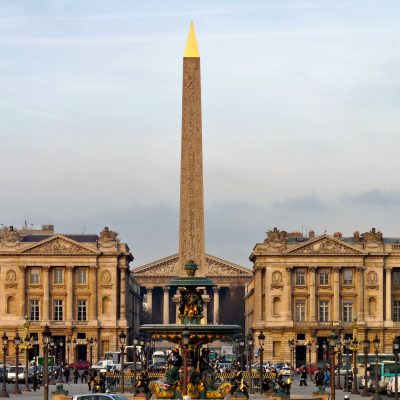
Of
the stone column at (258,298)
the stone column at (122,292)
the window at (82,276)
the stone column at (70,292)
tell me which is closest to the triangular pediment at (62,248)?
the stone column at (70,292)

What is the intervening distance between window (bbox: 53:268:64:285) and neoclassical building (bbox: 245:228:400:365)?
16.0m

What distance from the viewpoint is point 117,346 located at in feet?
470

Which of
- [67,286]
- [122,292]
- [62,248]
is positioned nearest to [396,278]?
[122,292]

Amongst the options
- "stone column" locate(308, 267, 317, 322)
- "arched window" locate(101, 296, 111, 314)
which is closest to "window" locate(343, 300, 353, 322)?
"stone column" locate(308, 267, 317, 322)

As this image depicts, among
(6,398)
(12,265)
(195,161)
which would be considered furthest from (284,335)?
(6,398)

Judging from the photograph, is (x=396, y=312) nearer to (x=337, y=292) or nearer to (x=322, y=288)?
(x=337, y=292)

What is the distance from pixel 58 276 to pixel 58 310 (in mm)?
2765

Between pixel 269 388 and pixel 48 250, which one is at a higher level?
pixel 48 250

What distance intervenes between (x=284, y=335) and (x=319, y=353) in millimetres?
3141

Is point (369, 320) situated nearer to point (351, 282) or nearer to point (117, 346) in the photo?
point (351, 282)

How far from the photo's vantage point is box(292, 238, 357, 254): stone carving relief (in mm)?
141875

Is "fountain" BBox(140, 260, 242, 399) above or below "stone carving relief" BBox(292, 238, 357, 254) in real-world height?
below

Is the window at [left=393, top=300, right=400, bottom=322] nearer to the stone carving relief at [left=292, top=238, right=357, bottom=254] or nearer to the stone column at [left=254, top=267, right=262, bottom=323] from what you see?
the stone carving relief at [left=292, top=238, right=357, bottom=254]

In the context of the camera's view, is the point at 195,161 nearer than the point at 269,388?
No
